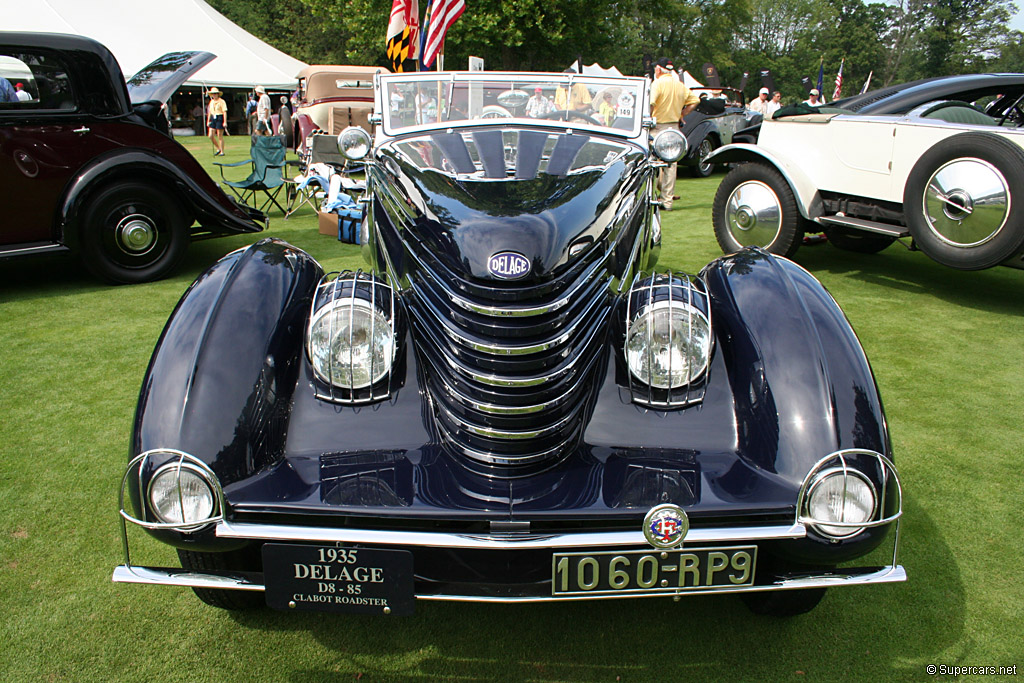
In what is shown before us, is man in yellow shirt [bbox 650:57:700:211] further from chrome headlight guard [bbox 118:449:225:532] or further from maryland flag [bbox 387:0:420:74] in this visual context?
chrome headlight guard [bbox 118:449:225:532]

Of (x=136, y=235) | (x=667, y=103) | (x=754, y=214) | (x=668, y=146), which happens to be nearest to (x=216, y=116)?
(x=667, y=103)

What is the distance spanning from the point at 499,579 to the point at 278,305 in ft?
3.88

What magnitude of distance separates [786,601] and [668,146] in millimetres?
2533

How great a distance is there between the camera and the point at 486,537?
5.83ft

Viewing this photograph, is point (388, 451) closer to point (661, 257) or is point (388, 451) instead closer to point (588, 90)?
point (588, 90)

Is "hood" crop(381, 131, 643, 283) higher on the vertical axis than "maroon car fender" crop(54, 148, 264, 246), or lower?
higher

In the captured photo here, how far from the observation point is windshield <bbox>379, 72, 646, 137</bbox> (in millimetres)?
3754

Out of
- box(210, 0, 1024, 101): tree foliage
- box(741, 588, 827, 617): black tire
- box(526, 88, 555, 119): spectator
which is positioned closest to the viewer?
box(741, 588, 827, 617): black tire

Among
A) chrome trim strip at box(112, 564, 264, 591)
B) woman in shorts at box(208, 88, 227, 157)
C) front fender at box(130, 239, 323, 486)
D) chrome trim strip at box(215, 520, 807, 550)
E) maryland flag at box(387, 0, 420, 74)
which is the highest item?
maryland flag at box(387, 0, 420, 74)

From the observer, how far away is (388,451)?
2131mm

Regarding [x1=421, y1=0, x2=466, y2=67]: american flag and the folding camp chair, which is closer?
[x1=421, y1=0, x2=466, y2=67]: american flag

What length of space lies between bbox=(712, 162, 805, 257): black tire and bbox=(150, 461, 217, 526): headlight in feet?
17.8

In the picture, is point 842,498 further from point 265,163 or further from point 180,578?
point 265,163

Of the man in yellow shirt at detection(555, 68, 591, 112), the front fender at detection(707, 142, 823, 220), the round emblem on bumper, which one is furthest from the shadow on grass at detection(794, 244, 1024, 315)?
the round emblem on bumper
